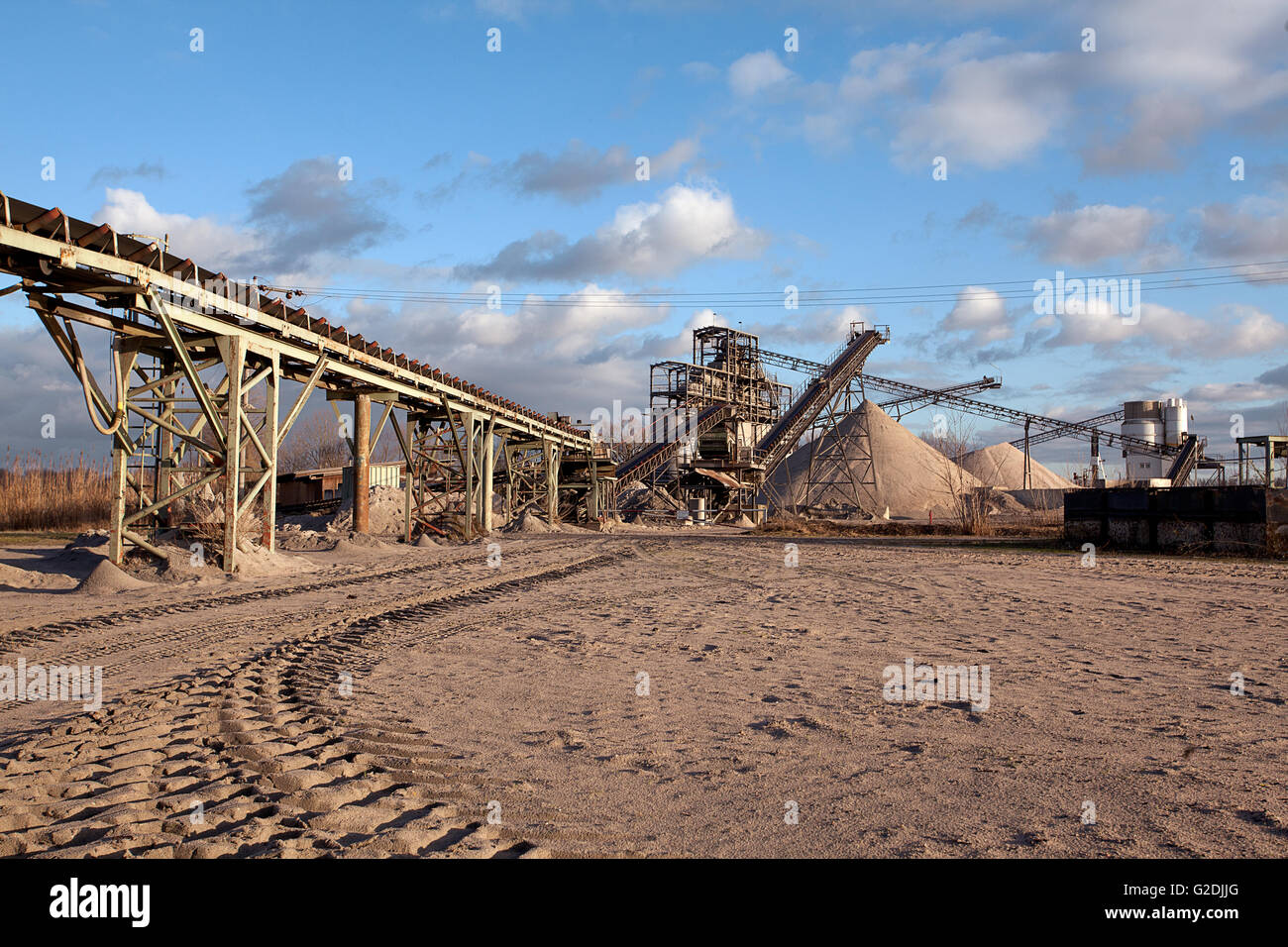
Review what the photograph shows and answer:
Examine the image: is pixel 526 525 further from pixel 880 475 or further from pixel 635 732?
pixel 880 475

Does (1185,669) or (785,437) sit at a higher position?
(785,437)

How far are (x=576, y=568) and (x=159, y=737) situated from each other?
11093 mm

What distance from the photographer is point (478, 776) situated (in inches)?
154

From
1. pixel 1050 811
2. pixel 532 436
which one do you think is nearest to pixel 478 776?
pixel 1050 811

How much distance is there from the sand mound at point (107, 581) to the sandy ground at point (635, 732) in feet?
1.60

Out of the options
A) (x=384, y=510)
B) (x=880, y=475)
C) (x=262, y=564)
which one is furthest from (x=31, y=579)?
(x=880, y=475)

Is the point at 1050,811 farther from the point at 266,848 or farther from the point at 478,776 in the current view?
the point at 266,848

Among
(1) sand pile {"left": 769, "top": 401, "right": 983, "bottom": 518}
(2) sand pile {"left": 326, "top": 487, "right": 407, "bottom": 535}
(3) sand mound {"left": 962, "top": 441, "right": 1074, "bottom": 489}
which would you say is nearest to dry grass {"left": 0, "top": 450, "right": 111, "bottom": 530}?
(2) sand pile {"left": 326, "top": 487, "right": 407, "bottom": 535}

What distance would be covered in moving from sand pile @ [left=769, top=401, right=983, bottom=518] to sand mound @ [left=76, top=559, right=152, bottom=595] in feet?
133

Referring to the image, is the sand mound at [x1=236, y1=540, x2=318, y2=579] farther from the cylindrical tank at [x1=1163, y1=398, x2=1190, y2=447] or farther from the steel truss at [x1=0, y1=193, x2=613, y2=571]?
the cylindrical tank at [x1=1163, y1=398, x2=1190, y2=447]

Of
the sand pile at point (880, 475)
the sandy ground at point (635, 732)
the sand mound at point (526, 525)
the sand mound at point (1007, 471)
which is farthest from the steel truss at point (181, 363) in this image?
the sand mound at point (1007, 471)

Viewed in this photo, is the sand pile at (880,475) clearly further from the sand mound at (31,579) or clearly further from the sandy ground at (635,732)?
the sand mound at (31,579)
